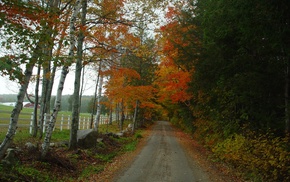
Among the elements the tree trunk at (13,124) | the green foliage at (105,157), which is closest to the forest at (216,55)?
the tree trunk at (13,124)

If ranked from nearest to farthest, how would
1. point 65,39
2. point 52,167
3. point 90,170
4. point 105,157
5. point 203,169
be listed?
point 65,39, point 52,167, point 90,170, point 203,169, point 105,157

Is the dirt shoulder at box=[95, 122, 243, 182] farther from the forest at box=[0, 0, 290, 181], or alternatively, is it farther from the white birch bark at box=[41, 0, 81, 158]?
the white birch bark at box=[41, 0, 81, 158]

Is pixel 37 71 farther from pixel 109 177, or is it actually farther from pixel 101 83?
pixel 109 177

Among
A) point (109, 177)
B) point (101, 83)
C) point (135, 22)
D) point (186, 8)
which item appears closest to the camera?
point (109, 177)

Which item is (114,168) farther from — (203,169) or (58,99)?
(203,169)

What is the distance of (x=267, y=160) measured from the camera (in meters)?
7.28

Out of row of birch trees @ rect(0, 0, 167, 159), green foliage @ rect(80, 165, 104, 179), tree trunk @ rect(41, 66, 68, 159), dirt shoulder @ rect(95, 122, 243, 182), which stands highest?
row of birch trees @ rect(0, 0, 167, 159)

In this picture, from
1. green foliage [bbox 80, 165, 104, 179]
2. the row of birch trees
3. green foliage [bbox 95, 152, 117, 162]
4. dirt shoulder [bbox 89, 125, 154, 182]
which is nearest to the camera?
the row of birch trees

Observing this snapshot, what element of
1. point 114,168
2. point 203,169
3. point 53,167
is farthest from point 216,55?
point 53,167

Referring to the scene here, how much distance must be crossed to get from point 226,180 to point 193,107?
12.3 meters

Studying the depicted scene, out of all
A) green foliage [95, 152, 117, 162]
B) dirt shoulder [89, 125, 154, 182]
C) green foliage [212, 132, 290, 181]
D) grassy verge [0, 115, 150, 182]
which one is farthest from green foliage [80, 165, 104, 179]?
green foliage [212, 132, 290, 181]

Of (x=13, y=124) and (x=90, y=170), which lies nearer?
(x=13, y=124)

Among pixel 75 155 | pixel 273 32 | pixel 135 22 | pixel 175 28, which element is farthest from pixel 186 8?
pixel 75 155

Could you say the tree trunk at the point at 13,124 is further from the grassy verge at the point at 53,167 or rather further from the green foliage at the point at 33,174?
the green foliage at the point at 33,174
